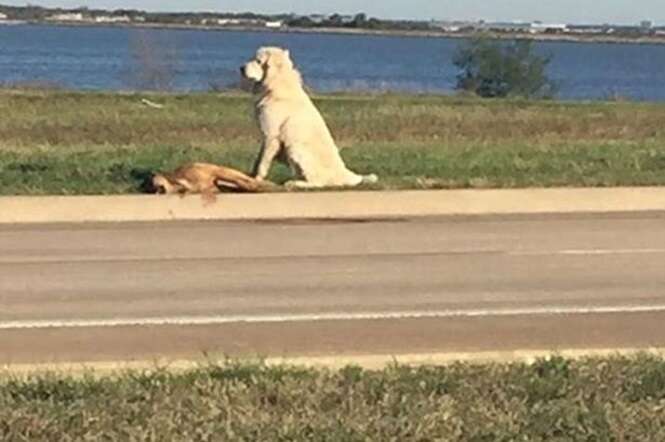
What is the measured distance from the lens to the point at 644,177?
17031 mm

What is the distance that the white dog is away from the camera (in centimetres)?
1619

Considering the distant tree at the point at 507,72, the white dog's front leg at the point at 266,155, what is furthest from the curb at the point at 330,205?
the distant tree at the point at 507,72

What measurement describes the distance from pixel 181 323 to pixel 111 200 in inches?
222

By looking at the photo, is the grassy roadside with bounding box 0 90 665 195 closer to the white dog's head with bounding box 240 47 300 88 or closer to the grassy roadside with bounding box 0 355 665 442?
the white dog's head with bounding box 240 47 300 88

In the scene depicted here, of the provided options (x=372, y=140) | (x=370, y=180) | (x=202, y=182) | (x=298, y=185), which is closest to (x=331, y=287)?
(x=202, y=182)

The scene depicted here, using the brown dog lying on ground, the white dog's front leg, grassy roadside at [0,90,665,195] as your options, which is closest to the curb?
the brown dog lying on ground

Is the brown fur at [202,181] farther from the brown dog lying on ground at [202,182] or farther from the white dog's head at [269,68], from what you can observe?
the white dog's head at [269,68]

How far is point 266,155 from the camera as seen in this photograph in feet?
53.3

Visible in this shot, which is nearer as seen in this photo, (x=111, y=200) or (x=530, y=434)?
(x=530, y=434)

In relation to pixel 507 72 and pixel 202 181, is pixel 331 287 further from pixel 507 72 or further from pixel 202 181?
pixel 507 72

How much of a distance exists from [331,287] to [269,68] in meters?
5.15

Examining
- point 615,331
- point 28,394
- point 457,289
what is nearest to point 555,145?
point 457,289

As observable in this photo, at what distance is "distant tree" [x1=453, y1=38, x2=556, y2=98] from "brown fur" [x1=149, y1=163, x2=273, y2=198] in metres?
33.8

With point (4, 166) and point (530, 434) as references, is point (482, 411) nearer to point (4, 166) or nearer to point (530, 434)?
point (530, 434)
